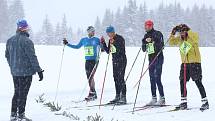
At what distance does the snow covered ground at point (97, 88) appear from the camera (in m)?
11.2

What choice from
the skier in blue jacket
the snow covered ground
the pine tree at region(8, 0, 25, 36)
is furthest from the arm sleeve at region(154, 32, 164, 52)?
the pine tree at region(8, 0, 25, 36)

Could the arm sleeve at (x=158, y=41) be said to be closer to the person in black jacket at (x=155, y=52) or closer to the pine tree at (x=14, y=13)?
the person in black jacket at (x=155, y=52)

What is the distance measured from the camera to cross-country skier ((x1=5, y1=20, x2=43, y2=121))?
36.0ft

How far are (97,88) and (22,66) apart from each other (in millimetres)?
8228

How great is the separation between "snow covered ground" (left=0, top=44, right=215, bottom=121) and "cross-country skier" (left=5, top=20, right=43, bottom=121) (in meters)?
0.53

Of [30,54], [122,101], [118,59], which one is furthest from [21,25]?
[122,101]

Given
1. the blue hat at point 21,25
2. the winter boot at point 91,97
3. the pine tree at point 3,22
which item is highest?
the pine tree at point 3,22

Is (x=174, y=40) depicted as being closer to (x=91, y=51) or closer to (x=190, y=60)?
(x=190, y=60)

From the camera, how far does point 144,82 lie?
67.6 feet

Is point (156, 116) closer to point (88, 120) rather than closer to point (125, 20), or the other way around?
point (88, 120)

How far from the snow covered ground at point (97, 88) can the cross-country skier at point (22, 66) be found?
21.0 inches

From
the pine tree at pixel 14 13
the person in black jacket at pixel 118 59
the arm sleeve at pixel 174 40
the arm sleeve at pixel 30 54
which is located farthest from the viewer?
the pine tree at pixel 14 13

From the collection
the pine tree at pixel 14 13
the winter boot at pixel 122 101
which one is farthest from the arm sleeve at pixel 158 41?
the pine tree at pixel 14 13

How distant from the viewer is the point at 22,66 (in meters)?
11.0
